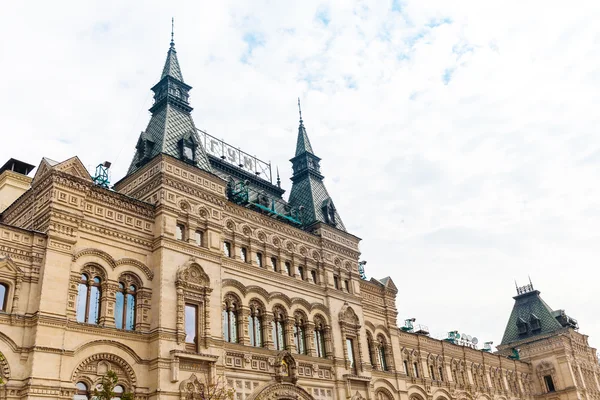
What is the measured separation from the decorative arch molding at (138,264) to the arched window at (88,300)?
5.36ft

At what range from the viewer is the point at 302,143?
5175cm

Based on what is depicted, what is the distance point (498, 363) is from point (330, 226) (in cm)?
3347

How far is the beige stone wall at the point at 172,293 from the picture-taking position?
2639 cm

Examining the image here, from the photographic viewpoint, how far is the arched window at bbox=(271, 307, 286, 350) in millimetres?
37406

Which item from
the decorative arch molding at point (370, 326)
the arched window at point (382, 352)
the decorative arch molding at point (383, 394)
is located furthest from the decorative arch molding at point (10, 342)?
the arched window at point (382, 352)

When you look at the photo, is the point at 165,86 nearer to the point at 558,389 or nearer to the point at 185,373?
the point at 185,373

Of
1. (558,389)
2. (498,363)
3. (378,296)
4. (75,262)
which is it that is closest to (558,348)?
(558,389)

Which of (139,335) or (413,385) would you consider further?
(413,385)

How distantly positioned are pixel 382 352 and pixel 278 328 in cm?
1301

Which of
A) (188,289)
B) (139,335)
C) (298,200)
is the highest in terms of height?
(298,200)

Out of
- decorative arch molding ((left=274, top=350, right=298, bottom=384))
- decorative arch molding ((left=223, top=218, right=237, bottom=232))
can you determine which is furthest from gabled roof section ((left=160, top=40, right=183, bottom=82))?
decorative arch molding ((left=274, top=350, right=298, bottom=384))

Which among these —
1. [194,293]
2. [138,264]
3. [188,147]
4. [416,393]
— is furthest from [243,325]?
[416,393]

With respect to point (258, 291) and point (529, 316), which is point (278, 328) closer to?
point (258, 291)

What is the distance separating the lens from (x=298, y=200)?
48.1 metres
